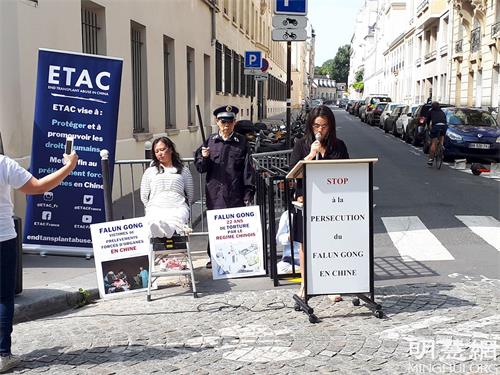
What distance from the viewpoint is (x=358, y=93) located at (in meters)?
118

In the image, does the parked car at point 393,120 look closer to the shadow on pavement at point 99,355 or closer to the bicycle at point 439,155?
the bicycle at point 439,155

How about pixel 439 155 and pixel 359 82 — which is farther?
pixel 359 82

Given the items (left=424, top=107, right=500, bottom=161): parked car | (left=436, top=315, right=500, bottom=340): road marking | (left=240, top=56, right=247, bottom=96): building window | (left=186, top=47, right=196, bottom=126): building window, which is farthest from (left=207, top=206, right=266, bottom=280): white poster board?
(left=240, top=56, right=247, bottom=96): building window

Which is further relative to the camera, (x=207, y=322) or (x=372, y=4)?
(x=372, y=4)

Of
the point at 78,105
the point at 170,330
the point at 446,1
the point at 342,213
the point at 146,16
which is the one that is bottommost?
the point at 170,330

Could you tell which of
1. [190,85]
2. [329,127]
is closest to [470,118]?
[190,85]

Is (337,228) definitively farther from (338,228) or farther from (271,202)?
(271,202)

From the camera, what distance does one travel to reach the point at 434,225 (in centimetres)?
883

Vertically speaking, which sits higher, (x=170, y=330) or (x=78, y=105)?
(x=78, y=105)

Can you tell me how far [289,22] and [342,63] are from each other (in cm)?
16843

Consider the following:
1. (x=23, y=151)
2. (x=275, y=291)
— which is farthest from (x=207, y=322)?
(x=23, y=151)

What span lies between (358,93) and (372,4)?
1747cm

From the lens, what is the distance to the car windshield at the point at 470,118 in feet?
59.0

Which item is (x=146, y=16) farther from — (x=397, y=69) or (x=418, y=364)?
(x=397, y=69)
